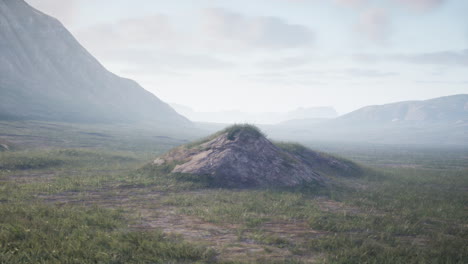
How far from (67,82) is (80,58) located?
18652 mm

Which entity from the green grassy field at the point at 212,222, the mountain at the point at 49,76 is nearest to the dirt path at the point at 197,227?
the green grassy field at the point at 212,222

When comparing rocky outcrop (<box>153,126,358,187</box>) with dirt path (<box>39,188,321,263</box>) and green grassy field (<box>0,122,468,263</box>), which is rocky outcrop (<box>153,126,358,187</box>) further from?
dirt path (<box>39,188,321,263</box>)

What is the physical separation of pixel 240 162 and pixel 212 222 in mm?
9042

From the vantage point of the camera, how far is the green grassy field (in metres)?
7.02

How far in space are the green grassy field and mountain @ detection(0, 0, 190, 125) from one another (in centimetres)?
7914

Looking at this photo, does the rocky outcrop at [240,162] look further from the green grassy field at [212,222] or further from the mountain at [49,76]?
the mountain at [49,76]

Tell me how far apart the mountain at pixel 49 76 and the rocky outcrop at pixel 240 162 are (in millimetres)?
76359

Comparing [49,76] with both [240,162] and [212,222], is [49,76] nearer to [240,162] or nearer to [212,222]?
[240,162]

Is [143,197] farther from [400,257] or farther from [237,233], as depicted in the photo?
[400,257]

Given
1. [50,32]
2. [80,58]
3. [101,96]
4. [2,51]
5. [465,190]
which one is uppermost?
[50,32]

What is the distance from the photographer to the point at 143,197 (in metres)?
13.5

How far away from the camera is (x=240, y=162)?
18891 mm

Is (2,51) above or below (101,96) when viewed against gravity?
above

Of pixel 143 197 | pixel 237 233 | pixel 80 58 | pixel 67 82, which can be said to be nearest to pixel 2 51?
pixel 67 82
